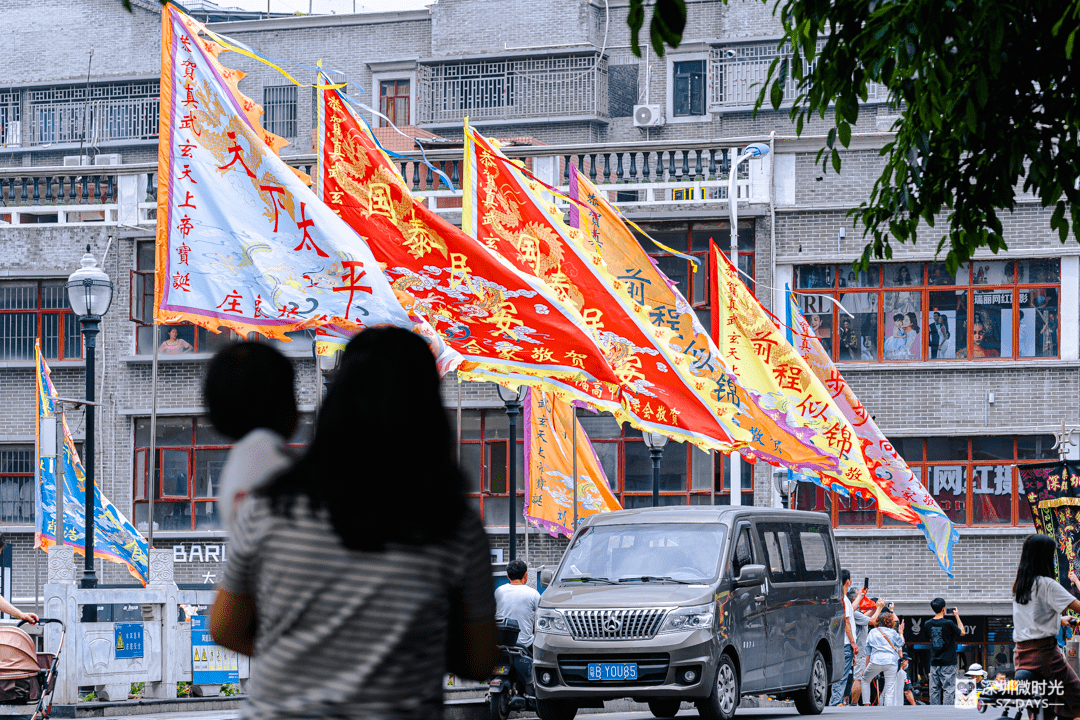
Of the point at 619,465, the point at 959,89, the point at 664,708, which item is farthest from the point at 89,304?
the point at 619,465

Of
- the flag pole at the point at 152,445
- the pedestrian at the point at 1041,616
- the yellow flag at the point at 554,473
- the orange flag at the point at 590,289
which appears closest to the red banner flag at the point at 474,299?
the orange flag at the point at 590,289

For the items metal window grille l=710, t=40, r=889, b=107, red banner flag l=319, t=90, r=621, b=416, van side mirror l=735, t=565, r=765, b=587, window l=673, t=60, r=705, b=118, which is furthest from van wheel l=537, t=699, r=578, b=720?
window l=673, t=60, r=705, b=118

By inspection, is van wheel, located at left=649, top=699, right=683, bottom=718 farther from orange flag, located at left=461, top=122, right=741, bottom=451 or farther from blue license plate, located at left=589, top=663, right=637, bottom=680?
orange flag, located at left=461, top=122, right=741, bottom=451

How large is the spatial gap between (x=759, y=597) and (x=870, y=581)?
687 inches

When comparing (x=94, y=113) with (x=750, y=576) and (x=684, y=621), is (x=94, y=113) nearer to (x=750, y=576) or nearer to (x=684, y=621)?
(x=750, y=576)

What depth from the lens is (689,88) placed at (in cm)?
4706

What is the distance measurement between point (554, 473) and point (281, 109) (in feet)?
84.9

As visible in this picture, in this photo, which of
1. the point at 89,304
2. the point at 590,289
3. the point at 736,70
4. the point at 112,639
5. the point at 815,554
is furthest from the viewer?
the point at 736,70

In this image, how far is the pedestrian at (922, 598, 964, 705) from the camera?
72.5 ft

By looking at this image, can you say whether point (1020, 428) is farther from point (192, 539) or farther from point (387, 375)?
point (387, 375)

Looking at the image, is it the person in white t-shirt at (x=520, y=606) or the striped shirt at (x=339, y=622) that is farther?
the person in white t-shirt at (x=520, y=606)

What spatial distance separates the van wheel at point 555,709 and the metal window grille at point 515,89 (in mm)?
32984

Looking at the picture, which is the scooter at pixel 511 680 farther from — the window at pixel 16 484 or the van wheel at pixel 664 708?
the window at pixel 16 484

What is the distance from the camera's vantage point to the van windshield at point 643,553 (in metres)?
15.3
